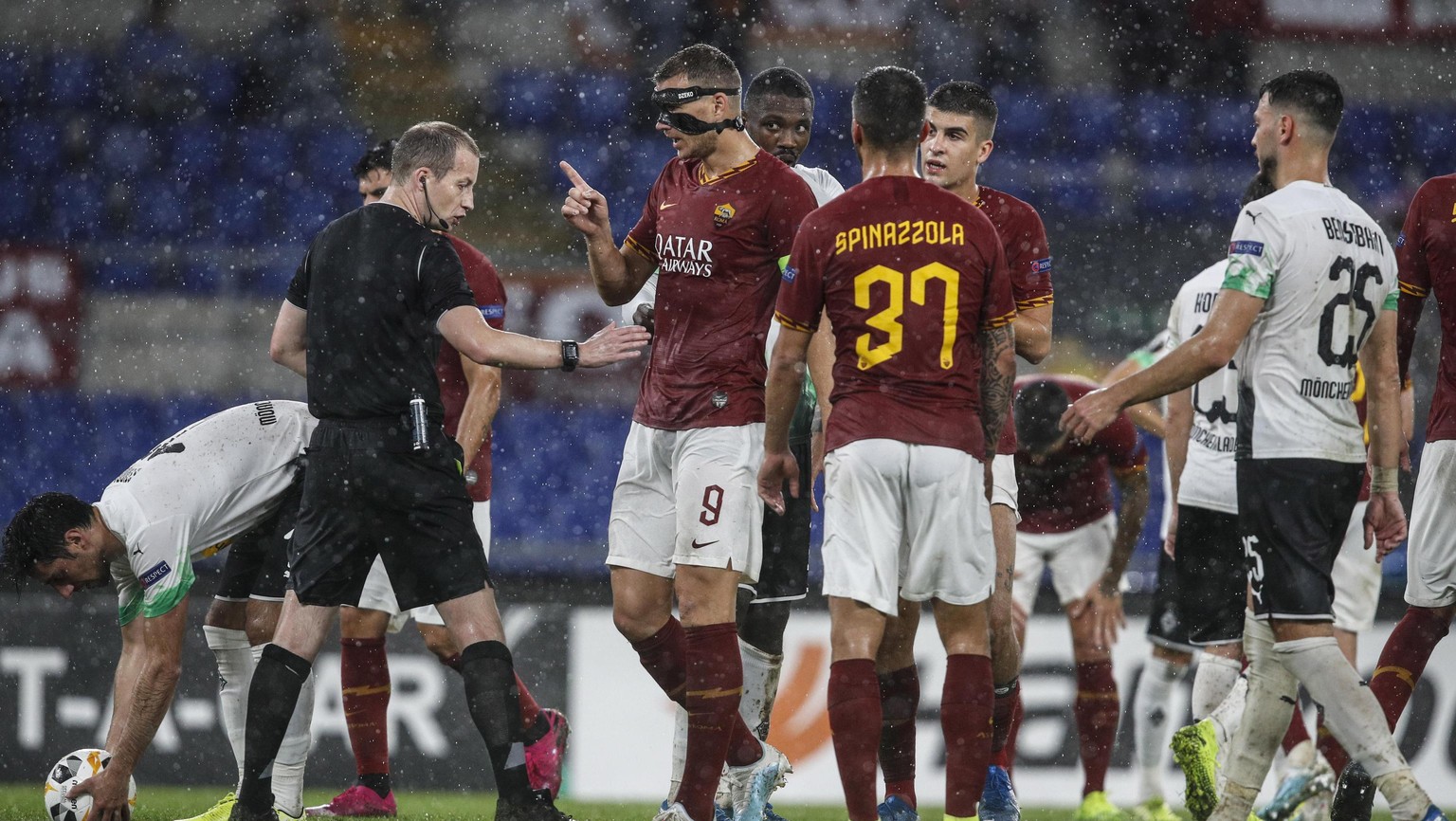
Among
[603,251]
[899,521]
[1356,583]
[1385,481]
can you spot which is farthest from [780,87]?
[1356,583]

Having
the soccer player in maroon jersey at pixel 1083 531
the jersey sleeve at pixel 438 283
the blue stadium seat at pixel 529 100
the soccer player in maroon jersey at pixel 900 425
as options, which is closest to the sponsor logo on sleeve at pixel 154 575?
the jersey sleeve at pixel 438 283

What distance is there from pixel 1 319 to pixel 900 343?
387 inches

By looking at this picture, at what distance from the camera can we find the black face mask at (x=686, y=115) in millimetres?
4926

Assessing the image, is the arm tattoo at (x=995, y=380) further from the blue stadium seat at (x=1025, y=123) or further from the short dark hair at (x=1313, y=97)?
the blue stadium seat at (x=1025, y=123)

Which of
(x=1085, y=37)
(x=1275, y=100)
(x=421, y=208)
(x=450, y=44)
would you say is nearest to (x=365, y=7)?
(x=450, y=44)

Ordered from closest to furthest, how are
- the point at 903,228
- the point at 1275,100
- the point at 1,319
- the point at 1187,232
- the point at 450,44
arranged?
the point at 903,228
the point at 1275,100
the point at 1,319
the point at 1187,232
the point at 450,44

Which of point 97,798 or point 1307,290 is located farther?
point 97,798

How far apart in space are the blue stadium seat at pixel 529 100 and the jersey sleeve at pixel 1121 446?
25.8 feet

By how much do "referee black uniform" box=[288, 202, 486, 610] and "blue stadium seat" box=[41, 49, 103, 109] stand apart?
10.2 m

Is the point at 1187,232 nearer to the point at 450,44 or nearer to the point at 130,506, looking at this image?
the point at 450,44

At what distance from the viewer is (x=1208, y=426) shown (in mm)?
6320

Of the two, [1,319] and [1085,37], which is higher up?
[1085,37]

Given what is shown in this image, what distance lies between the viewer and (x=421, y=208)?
490 centimetres

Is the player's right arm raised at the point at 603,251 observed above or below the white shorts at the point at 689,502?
above
